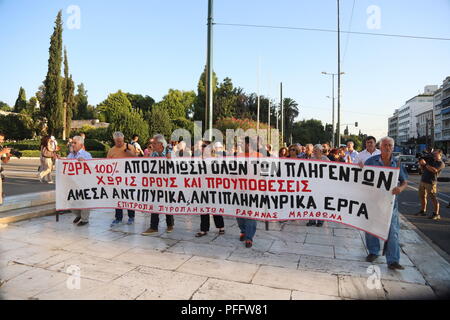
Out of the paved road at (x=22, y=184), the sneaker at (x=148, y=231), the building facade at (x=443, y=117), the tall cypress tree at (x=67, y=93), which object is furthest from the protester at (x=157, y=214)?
the building facade at (x=443, y=117)

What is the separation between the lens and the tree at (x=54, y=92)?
37812 millimetres

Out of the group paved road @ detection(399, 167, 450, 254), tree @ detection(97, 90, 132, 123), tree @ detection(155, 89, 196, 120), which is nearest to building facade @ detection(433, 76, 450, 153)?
tree @ detection(155, 89, 196, 120)

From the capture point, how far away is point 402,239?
5.75m

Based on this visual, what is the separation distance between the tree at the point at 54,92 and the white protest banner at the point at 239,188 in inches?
1428

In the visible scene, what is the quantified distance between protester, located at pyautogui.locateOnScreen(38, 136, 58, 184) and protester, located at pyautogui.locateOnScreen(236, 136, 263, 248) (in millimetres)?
8507

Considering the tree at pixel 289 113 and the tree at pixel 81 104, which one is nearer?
the tree at pixel 289 113

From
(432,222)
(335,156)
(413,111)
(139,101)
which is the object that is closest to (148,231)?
(335,156)

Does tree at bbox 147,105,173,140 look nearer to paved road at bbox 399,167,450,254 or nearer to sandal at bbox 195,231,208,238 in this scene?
paved road at bbox 399,167,450,254

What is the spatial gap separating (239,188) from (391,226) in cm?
232

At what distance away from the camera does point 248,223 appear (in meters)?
5.21

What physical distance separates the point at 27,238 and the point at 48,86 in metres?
38.5

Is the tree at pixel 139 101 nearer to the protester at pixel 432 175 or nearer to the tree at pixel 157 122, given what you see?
the tree at pixel 157 122
